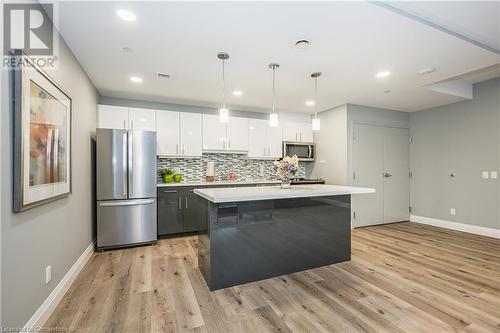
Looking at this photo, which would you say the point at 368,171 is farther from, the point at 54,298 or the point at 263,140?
the point at 54,298

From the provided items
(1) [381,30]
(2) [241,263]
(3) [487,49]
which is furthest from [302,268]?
(3) [487,49]

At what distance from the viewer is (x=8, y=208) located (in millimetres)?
1415

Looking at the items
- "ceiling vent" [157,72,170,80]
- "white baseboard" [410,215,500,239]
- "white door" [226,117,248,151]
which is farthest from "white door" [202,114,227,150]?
"white baseboard" [410,215,500,239]

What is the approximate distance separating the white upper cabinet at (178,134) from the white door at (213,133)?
115 millimetres

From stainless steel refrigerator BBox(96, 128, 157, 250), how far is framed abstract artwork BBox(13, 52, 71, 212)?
3.80ft

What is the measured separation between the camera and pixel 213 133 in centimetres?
457

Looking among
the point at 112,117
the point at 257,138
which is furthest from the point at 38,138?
the point at 257,138

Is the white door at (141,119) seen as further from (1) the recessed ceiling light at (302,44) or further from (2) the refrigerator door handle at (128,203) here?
(1) the recessed ceiling light at (302,44)

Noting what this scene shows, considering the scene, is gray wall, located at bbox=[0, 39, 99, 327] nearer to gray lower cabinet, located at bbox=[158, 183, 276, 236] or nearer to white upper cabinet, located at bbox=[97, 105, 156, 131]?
white upper cabinet, located at bbox=[97, 105, 156, 131]

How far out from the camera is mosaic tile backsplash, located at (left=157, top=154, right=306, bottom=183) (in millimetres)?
4590

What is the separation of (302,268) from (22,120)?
2.82 m

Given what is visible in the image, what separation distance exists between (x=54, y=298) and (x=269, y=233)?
6.51 feet

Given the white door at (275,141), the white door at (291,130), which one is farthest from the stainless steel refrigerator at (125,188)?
the white door at (291,130)

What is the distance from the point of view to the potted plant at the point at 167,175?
4281mm
